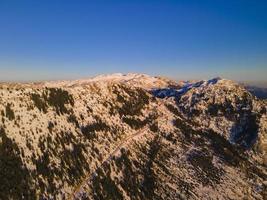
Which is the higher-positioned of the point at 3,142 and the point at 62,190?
the point at 3,142

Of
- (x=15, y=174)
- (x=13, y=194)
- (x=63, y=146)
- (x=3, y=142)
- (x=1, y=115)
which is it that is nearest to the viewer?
(x=13, y=194)

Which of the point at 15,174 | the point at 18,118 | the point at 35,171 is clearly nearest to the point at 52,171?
the point at 35,171

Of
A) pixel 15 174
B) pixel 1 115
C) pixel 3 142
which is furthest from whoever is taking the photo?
pixel 1 115

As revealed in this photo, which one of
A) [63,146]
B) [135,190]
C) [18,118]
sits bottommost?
[135,190]

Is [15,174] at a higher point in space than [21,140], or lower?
lower

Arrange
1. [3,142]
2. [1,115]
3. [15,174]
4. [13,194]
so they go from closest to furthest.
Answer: [13,194]
[15,174]
[3,142]
[1,115]

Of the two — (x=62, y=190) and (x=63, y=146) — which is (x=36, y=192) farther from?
(x=63, y=146)

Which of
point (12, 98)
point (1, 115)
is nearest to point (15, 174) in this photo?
point (1, 115)

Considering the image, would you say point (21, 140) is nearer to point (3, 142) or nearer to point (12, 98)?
point (3, 142)

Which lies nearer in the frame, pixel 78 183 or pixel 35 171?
pixel 35 171
